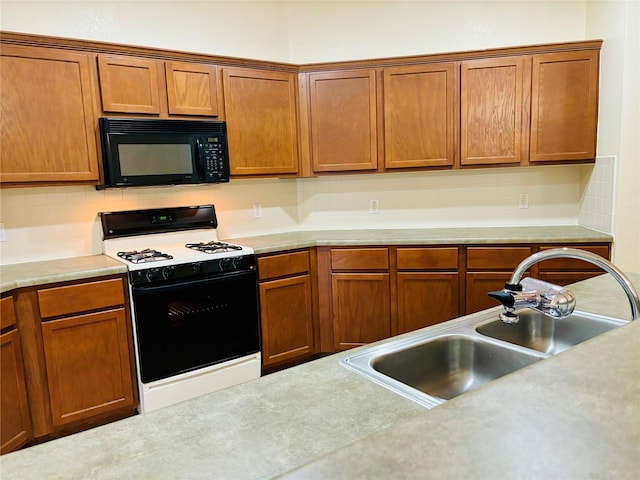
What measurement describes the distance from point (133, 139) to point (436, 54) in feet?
7.11

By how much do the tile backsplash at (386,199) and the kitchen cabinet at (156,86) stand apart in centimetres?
58

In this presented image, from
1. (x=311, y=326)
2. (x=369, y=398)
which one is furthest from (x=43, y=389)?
(x=369, y=398)

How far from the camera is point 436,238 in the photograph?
331cm

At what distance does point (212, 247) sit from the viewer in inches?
122

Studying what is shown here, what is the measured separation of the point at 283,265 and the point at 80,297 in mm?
1264

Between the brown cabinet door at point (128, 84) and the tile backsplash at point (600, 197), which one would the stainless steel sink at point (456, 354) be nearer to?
the tile backsplash at point (600, 197)

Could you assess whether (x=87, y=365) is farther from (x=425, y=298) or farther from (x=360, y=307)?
(x=425, y=298)

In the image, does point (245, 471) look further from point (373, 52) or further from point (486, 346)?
point (373, 52)

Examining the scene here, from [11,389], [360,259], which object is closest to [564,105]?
[360,259]

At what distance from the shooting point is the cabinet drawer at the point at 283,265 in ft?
10.4

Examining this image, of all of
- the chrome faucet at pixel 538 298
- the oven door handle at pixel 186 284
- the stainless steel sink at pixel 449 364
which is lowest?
the oven door handle at pixel 186 284

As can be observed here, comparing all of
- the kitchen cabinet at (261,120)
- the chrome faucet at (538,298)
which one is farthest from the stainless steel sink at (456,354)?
the kitchen cabinet at (261,120)

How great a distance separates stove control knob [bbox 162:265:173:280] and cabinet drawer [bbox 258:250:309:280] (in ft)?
2.03

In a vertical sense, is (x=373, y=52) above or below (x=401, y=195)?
above
